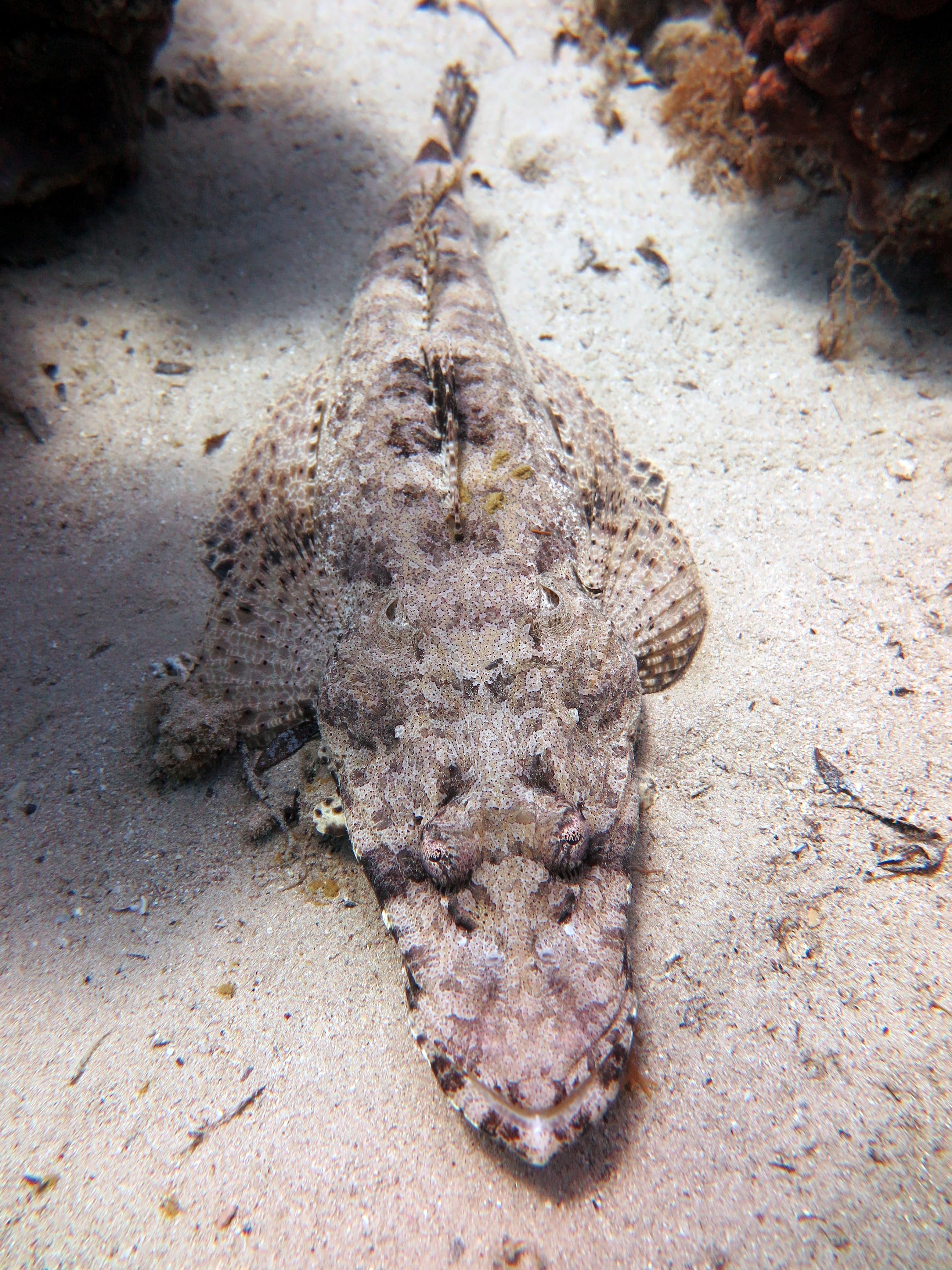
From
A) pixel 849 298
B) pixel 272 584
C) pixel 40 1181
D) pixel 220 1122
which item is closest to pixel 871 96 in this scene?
pixel 849 298

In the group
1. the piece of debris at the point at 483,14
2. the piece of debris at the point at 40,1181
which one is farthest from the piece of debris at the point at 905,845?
the piece of debris at the point at 483,14

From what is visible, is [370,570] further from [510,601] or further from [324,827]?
[324,827]

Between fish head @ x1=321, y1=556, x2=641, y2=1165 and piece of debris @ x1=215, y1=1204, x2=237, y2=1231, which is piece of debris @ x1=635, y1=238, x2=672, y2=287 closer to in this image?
fish head @ x1=321, y1=556, x2=641, y2=1165

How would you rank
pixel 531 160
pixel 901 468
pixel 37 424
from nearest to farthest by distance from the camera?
pixel 901 468 → pixel 37 424 → pixel 531 160

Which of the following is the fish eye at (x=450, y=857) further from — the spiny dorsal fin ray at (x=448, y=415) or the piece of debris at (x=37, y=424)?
the piece of debris at (x=37, y=424)

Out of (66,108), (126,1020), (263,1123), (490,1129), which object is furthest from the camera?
(66,108)

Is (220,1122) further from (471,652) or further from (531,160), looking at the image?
(531,160)

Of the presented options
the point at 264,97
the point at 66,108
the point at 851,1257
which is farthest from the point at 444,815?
the point at 264,97
